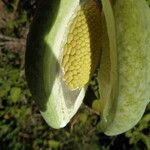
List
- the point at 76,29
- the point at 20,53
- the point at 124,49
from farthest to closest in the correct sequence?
the point at 20,53 → the point at 76,29 → the point at 124,49

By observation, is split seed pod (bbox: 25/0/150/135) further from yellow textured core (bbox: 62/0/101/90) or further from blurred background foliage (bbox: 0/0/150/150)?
blurred background foliage (bbox: 0/0/150/150)

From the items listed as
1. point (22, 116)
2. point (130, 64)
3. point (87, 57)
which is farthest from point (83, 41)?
point (22, 116)

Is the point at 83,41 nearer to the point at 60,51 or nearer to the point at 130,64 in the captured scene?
the point at 60,51

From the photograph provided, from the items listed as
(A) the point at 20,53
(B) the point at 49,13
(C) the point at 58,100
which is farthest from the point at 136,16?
(A) the point at 20,53

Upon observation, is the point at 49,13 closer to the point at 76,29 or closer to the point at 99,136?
the point at 76,29

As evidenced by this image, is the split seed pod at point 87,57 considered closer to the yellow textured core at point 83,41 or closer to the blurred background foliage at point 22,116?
the yellow textured core at point 83,41

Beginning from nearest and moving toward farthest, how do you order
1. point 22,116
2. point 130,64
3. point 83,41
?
point 130,64, point 83,41, point 22,116

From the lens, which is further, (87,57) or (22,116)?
(22,116)
